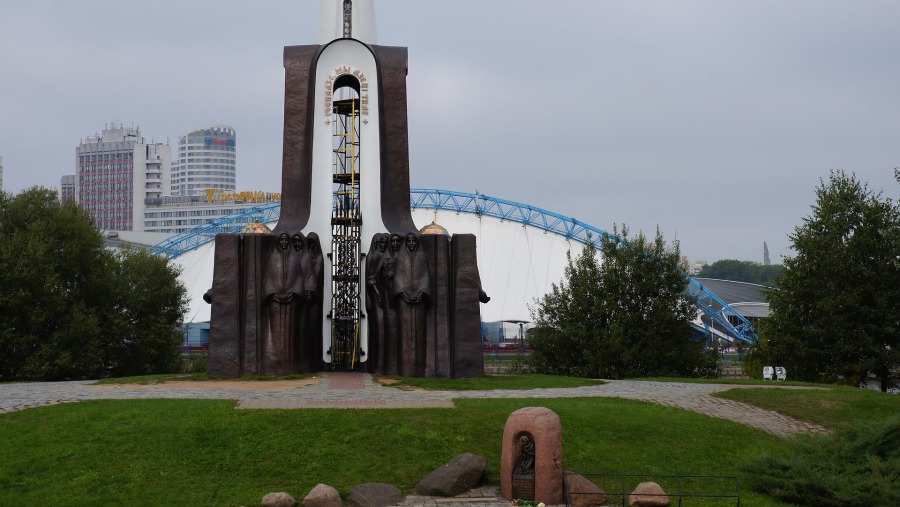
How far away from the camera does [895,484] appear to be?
13242 millimetres

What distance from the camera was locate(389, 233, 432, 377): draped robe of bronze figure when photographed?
25141 mm

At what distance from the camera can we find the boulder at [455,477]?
47.6 ft

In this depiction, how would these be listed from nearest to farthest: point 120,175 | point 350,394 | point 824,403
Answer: point 350,394 < point 824,403 < point 120,175

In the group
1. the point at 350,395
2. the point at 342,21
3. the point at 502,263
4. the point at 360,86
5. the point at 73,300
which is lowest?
the point at 350,395

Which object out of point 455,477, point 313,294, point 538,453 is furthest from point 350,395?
point 538,453

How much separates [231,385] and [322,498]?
32.4 feet

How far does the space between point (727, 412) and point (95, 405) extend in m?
12.3

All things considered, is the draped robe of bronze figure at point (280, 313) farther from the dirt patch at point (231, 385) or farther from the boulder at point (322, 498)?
the boulder at point (322, 498)

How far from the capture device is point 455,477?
14570 mm

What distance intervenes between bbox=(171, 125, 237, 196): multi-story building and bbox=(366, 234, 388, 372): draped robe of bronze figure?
16212 cm

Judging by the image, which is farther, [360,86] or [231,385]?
[360,86]

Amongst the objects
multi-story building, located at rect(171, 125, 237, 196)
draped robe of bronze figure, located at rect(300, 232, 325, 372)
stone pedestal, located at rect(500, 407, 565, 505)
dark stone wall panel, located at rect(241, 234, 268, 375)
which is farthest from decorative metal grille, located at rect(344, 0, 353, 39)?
multi-story building, located at rect(171, 125, 237, 196)

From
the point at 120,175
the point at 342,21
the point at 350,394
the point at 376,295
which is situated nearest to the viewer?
the point at 350,394

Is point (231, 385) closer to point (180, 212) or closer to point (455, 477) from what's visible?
point (455, 477)
